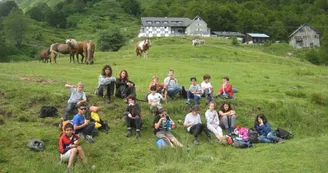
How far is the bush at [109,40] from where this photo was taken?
2138 inches

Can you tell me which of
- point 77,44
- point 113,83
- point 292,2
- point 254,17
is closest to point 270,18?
point 254,17

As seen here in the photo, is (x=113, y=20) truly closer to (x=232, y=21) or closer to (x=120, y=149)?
(x=232, y=21)

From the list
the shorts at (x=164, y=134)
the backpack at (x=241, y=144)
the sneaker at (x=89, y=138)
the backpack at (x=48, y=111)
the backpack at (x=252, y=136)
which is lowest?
the backpack at (x=241, y=144)

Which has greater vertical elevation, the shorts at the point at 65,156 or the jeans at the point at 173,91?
the jeans at the point at 173,91

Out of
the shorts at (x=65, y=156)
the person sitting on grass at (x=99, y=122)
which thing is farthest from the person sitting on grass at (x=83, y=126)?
the shorts at (x=65, y=156)

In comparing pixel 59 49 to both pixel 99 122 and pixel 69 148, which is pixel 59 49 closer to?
pixel 99 122

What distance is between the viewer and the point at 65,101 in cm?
1357

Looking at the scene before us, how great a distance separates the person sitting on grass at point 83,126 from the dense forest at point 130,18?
74696mm

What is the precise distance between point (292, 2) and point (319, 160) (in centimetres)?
15128

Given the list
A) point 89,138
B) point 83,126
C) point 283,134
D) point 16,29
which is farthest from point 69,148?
point 16,29

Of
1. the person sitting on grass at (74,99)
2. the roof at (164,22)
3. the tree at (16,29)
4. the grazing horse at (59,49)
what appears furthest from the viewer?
the roof at (164,22)

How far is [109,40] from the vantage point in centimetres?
5475

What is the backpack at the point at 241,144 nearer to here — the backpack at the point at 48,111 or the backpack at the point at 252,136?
the backpack at the point at 252,136

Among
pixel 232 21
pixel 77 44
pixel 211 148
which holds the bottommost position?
pixel 211 148
